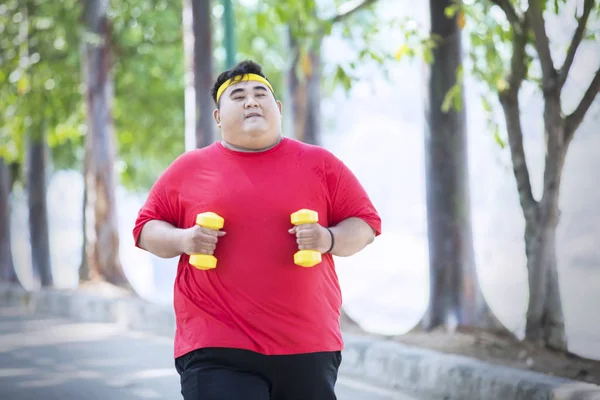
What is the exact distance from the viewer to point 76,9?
17.2m

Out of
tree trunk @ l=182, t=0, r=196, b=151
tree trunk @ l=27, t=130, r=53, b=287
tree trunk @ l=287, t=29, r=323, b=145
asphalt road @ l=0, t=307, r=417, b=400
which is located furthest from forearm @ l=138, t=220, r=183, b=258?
tree trunk @ l=27, t=130, r=53, b=287

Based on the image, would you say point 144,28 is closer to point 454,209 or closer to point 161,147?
point 161,147

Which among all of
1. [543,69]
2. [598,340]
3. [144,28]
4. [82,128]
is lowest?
[598,340]

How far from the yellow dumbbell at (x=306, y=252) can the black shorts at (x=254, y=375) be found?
0.35 m

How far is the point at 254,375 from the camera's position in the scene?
11.2ft

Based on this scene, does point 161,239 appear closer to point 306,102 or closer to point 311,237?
point 311,237

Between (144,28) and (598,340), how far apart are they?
9.82 metres

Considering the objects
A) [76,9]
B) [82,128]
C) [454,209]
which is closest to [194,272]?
[454,209]

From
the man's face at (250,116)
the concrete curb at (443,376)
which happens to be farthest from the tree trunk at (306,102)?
the man's face at (250,116)

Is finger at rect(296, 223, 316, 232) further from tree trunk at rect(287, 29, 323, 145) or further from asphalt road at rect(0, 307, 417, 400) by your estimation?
tree trunk at rect(287, 29, 323, 145)

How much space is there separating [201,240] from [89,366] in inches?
226

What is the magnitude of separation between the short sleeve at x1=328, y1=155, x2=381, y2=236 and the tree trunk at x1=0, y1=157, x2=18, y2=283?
18908 mm

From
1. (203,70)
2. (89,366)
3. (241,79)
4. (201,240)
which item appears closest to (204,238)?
(201,240)

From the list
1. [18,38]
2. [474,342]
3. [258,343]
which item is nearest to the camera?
Answer: [258,343]
